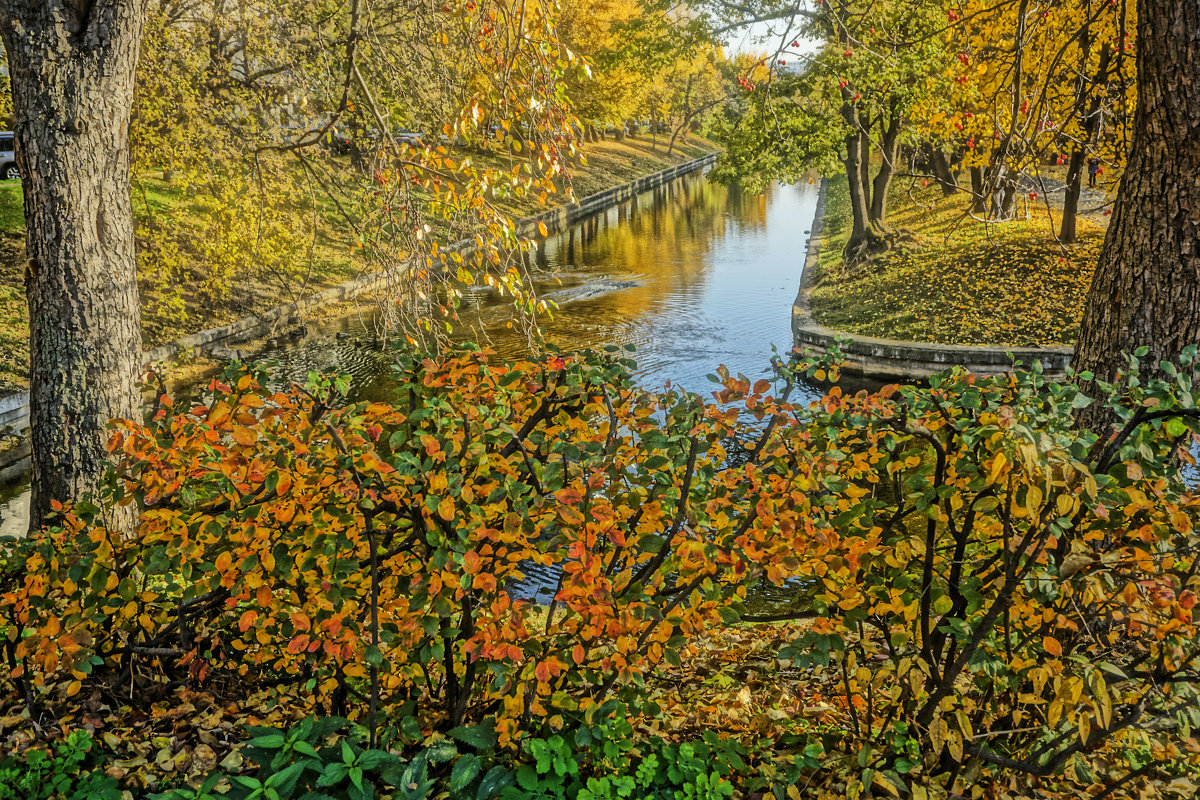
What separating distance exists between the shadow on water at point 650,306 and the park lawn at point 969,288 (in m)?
1.48

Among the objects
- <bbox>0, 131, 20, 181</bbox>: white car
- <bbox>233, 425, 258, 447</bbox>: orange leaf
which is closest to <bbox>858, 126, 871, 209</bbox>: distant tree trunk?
<bbox>233, 425, 258, 447</bbox>: orange leaf

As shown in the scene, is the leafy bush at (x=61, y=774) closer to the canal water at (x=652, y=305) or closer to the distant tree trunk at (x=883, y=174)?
the canal water at (x=652, y=305)

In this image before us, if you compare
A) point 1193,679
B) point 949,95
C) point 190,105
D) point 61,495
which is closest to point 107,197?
point 61,495

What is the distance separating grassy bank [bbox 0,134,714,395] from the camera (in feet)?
37.9

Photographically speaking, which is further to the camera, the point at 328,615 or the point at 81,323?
the point at 81,323

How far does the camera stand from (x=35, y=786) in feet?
9.27

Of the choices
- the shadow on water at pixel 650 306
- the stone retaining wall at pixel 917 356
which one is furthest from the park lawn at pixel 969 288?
the shadow on water at pixel 650 306

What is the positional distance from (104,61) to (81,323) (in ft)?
4.41

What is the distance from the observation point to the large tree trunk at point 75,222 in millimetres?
4145

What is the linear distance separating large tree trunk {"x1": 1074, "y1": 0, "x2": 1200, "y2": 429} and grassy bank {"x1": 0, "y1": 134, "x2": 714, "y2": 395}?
552 centimetres

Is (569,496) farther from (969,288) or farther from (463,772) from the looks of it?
(969,288)

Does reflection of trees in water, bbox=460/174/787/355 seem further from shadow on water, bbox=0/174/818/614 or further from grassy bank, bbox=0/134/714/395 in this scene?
grassy bank, bbox=0/134/714/395

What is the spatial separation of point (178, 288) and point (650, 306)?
9.37 meters

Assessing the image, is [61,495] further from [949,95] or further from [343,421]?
[949,95]
